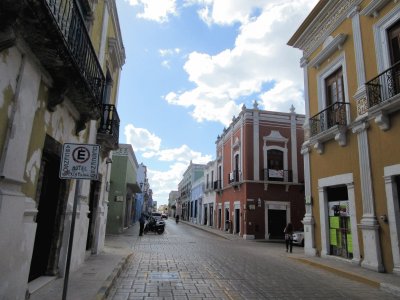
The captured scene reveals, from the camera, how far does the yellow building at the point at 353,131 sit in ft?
31.9

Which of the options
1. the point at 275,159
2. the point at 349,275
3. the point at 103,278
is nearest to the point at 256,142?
the point at 275,159

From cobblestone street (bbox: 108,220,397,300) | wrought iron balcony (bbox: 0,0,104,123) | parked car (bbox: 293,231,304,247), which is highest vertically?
wrought iron balcony (bbox: 0,0,104,123)

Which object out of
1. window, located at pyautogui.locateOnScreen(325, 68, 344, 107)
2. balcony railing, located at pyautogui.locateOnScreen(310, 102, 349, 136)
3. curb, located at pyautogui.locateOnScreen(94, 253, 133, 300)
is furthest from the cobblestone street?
window, located at pyautogui.locateOnScreen(325, 68, 344, 107)

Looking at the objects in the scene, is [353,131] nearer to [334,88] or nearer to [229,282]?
[334,88]

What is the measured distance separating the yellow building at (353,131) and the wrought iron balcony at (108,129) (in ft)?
24.8

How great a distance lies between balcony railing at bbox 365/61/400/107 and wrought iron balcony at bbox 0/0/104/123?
25.5 ft

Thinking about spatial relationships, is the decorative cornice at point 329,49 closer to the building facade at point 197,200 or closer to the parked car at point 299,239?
the parked car at point 299,239

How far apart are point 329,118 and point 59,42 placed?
34.9ft

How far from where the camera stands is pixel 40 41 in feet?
15.4

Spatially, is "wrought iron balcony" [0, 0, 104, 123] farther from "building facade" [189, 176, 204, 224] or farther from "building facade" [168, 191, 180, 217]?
"building facade" [168, 191, 180, 217]

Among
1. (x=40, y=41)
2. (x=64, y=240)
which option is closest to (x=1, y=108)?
(x=40, y=41)

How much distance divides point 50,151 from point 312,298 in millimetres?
5769

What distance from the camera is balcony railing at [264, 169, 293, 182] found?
26.1 m

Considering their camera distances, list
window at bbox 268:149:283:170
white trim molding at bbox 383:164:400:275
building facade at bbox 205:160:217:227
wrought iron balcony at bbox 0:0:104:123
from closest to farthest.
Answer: wrought iron balcony at bbox 0:0:104:123 → white trim molding at bbox 383:164:400:275 → window at bbox 268:149:283:170 → building facade at bbox 205:160:217:227
